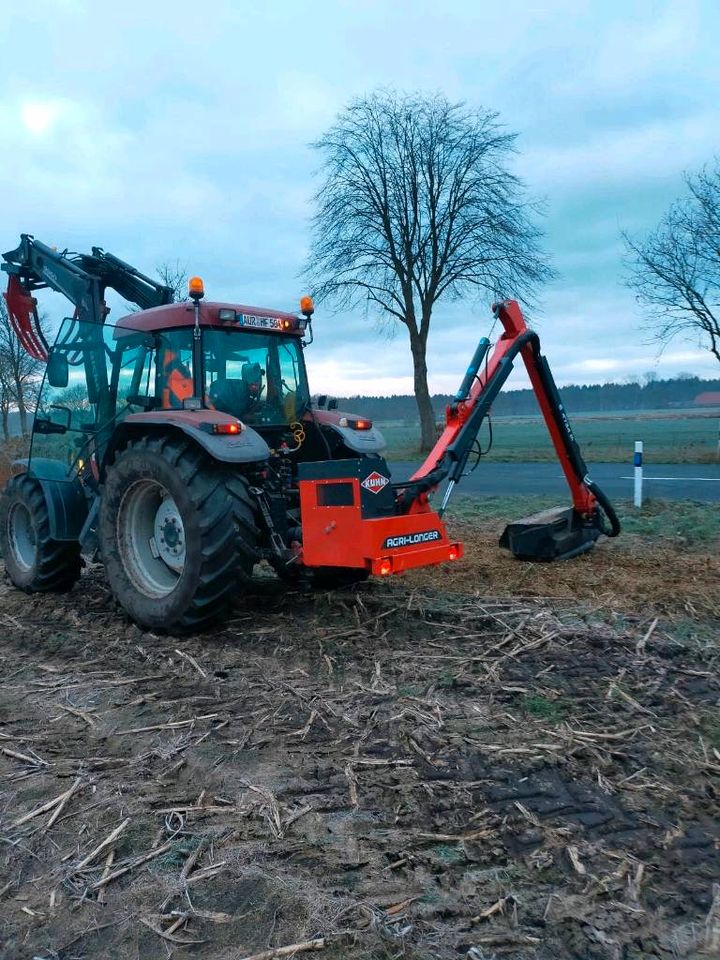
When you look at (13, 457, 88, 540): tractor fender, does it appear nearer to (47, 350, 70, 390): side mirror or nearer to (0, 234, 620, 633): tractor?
(0, 234, 620, 633): tractor

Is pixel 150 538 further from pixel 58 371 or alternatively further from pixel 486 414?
pixel 486 414

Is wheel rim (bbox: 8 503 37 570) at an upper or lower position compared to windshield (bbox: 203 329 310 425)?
lower

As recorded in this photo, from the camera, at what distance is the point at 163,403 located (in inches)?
264

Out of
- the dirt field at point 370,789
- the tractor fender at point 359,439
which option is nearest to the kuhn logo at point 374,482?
the dirt field at point 370,789

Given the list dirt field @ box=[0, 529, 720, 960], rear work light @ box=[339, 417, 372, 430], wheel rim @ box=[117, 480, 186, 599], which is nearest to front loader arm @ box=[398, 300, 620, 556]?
rear work light @ box=[339, 417, 372, 430]

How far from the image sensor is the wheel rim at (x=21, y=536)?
7891 mm

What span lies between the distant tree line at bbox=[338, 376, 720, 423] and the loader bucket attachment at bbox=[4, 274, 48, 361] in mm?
51645

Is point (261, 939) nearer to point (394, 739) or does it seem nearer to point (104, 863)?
point (104, 863)

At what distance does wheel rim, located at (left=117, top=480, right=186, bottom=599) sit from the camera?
21.0ft

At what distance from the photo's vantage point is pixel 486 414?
23.2 ft

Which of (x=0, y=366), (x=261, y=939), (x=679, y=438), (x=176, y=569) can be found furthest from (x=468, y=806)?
(x=679, y=438)

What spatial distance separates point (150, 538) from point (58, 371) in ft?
6.03

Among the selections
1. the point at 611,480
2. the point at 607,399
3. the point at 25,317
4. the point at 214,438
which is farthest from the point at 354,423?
the point at 607,399

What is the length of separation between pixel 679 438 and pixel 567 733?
1189 inches
